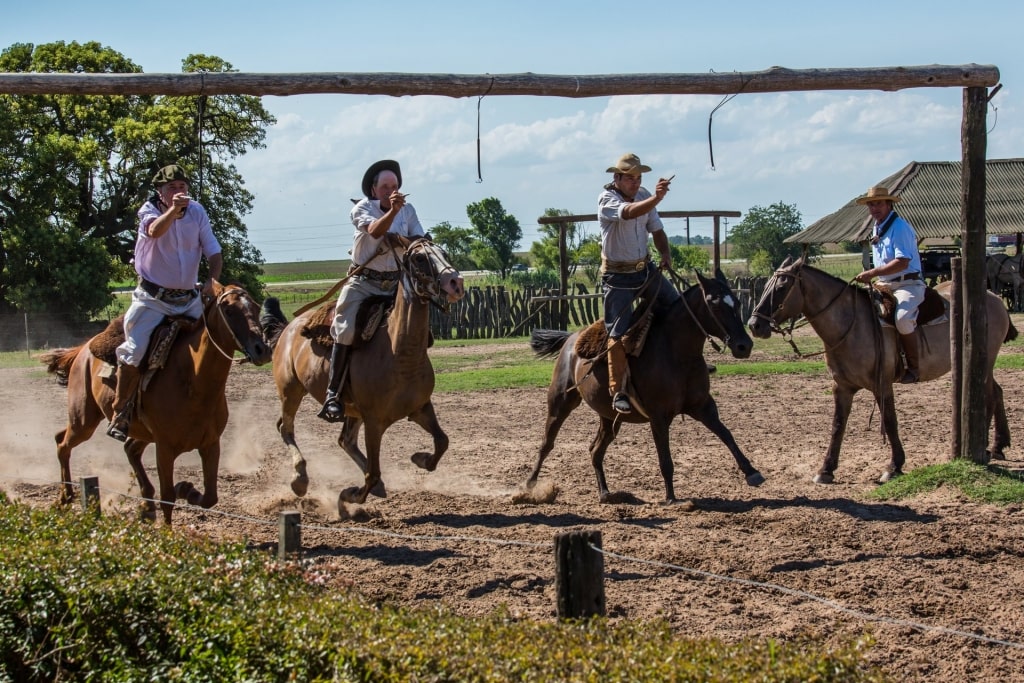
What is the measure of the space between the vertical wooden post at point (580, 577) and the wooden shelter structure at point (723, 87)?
5030 millimetres

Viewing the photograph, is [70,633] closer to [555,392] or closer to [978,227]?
[555,392]

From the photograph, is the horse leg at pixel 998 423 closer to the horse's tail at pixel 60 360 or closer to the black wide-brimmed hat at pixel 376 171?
the black wide-brimmed hat at pixel 376 171

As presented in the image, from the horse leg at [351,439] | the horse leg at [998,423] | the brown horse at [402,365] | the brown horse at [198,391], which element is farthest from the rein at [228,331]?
the horse leg at [998,423]

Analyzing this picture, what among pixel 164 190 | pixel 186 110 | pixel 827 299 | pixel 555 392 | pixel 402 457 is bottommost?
pixel 402 457

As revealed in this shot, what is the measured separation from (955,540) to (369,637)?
497 centimetres

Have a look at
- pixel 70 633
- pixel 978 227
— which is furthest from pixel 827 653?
pixel 978 227

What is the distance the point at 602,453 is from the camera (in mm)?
10688

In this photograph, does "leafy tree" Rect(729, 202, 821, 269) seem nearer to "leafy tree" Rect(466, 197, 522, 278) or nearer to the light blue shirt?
"leafy tree" Rect(466, 197, 522, 278)

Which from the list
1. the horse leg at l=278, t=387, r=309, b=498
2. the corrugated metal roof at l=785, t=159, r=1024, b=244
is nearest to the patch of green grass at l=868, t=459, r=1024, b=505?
the horse leg at l=278, t=387, r=309, b=498

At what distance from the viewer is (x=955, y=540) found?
814 centimetres

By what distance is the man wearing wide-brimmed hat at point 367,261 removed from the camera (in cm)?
980

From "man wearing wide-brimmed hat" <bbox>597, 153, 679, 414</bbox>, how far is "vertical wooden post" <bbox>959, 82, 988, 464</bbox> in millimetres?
2600

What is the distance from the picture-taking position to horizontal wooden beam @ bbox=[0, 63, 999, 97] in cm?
908

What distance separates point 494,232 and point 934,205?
3261 cm
